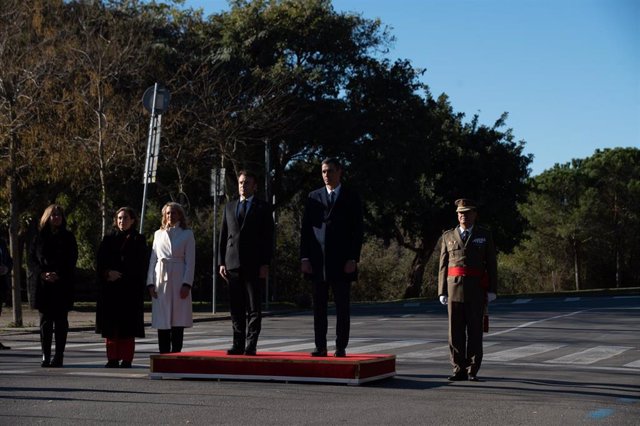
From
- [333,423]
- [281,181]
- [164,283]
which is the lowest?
[333,423]

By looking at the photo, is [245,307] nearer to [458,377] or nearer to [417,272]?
[458,377]

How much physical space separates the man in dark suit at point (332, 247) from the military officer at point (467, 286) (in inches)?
41.6

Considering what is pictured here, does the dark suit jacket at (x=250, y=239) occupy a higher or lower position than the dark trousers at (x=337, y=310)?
higher

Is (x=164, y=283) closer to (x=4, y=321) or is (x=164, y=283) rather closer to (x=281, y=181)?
(x=4, y=321)

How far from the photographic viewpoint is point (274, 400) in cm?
1037

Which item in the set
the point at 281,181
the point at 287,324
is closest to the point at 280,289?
the point at 281,181

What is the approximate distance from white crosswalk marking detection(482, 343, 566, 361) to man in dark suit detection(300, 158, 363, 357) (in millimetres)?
4257

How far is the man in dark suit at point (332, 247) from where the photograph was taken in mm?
12133

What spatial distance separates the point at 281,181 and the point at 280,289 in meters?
A: 7.54

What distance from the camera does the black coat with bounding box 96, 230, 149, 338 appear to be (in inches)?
545

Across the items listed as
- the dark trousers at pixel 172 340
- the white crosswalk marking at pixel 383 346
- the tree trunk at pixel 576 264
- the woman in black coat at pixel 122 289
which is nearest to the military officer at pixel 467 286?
the dark trousers at pixel 172 340

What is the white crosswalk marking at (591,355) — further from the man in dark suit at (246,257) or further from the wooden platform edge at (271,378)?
the man in dark suit at (246,257)

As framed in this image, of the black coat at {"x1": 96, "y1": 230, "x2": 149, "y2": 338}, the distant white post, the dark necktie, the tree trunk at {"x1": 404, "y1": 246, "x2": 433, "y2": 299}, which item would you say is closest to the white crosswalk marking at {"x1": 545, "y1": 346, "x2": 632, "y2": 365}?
the dark necktie

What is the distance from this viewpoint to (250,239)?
12.5m
